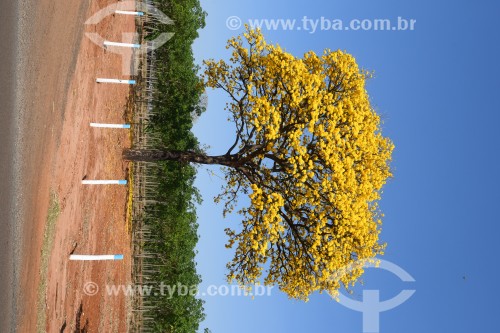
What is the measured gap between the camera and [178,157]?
2417 centimetres

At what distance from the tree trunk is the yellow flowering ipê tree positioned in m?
0.10

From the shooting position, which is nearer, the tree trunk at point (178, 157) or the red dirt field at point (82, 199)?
the red dirt field at point (82, 199)

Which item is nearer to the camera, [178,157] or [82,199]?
[82,199]

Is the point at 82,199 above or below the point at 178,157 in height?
below

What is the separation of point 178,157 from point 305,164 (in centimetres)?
594

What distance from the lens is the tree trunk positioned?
23.4m

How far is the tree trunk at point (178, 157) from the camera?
23.4 m

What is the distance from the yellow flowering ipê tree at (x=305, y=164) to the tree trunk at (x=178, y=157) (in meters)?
0.10

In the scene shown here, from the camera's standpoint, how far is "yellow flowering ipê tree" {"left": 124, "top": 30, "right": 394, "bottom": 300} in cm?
2120

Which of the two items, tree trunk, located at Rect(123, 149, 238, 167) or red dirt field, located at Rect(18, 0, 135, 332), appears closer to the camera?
red dirt field, located at Rect(18, 0, 135, 332)

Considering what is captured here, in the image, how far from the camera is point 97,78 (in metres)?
27.4

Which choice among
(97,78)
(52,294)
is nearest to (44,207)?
(52,294)

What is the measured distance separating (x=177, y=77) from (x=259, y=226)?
16.6 m

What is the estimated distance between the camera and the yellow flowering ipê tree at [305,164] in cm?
2120
